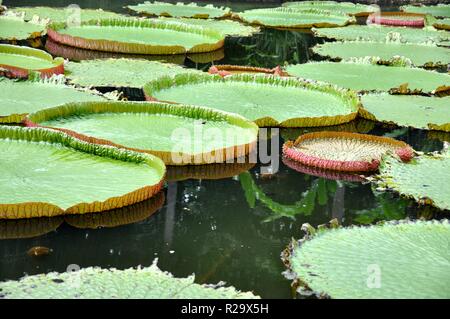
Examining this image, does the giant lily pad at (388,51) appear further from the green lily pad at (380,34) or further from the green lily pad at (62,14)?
the green lily pad at (62,14)

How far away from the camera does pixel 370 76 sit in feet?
15.5

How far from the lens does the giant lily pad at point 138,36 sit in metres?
5.25

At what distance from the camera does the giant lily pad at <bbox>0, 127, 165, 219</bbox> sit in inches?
96.0

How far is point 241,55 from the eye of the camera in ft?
18.3

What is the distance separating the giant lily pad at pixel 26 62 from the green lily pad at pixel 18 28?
0.74 metres

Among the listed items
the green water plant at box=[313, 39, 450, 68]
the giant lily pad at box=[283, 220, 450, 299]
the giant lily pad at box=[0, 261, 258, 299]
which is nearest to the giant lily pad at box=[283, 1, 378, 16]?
the green water plant at box=[313, 39, 450, 68]

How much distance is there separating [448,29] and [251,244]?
5.50 m

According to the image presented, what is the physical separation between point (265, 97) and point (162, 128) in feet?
2.74

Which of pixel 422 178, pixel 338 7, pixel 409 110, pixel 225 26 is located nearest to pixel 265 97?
pixel 409 110

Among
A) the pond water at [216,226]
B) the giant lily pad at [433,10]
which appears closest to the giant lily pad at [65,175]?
the pond water at [216,226]

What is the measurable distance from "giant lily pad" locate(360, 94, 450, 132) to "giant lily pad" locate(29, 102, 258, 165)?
81cm

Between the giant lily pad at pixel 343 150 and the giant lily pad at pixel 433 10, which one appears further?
the giant lily pad at pixel 433 10
